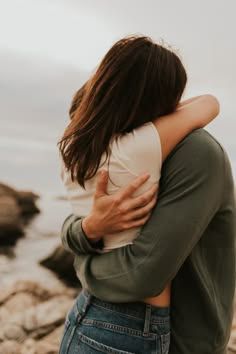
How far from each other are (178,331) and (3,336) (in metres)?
1.80

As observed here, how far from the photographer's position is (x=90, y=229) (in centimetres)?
95

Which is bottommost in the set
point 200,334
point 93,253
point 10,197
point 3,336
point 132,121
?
point 3,336

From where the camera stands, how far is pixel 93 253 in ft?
3.16

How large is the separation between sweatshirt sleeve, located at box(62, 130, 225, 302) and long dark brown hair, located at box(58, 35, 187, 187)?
90 millimetres

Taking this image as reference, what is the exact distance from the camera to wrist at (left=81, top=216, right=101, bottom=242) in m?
0.94

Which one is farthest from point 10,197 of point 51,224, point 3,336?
point 3,336

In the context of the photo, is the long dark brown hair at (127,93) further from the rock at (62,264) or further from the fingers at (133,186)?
the rock at (62,264)

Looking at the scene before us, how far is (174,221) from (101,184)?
14cm

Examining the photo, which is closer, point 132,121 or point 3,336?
point 132,121

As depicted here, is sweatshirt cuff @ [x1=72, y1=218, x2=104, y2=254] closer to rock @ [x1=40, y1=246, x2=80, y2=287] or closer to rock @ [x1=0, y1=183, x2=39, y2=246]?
rock @ [x1=40, y1=246, x2=80, y2=287]

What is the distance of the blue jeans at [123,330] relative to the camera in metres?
0.89

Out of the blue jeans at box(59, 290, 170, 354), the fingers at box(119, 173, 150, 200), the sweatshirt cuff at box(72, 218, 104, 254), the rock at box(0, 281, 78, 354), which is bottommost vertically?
the rock at box(0, 281, 78, 354)

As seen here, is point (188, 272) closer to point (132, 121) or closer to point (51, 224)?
point (132, 121)

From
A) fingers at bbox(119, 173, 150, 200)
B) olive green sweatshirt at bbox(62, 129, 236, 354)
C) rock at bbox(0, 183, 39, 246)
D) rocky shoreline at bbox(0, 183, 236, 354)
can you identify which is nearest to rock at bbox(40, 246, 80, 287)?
rocky shoreline at bbox(0, 183, 236, 354)
